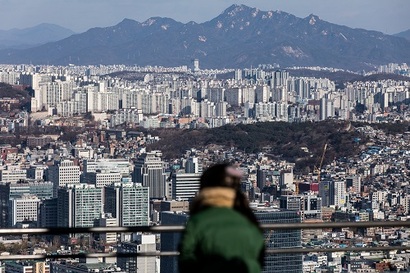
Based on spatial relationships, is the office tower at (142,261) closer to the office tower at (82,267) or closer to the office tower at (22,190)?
the office tower at (82,267)

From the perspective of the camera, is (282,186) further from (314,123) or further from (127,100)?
(127,100)

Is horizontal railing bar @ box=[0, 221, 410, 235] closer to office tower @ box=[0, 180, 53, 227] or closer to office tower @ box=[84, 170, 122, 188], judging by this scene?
office tower @ box=[0, 180, 53, 227]

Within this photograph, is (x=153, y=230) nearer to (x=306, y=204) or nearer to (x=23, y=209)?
(x=306, y=204)

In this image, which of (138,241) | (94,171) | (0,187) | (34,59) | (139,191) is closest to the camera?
(138,241)

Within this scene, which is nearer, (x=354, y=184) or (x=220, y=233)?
(x=220, y=233)

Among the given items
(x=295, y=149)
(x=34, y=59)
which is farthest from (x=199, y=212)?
(x=34, y=59)

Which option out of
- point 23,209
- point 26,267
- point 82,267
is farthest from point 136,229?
point 23,209

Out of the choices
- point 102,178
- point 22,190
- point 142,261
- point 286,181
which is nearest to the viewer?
point 142,261
